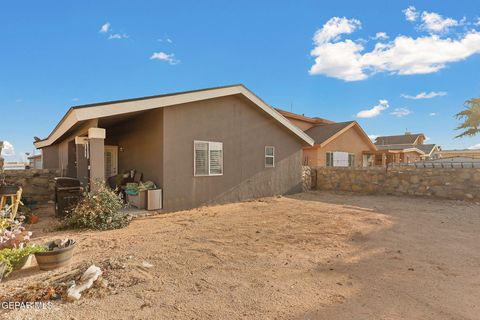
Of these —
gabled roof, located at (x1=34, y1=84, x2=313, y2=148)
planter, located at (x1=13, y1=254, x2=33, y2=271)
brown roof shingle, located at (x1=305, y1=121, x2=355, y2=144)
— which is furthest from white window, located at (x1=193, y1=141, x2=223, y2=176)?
brown roof shingle, located at (x1=305, y1=121, x2=355, y2=144)

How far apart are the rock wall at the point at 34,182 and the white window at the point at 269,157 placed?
361 inches

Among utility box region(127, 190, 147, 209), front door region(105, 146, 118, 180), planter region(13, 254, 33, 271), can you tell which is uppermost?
front door region(105, 146, 118, 180)

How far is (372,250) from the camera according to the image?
4.57m

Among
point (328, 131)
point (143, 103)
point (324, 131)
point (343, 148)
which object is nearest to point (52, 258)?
point (143, 103)

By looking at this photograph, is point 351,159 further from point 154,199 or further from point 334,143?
point 154,199

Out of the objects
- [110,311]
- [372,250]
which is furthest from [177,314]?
[372,250]

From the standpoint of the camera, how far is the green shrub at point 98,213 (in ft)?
19.5

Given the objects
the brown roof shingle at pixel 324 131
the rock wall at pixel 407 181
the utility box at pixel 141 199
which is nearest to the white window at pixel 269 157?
the rock wall at pixel 407 181

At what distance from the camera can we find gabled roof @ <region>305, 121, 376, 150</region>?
17.8 meters

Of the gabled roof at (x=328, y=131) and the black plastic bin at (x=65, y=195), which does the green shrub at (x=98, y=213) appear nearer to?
the black plastic bin at (x=65, y=195)

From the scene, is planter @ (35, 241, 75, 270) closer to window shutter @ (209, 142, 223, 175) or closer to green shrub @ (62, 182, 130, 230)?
green shrub @ (62, 182, 130, 230)

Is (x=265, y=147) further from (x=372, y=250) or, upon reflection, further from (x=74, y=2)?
(x=74, y=2)

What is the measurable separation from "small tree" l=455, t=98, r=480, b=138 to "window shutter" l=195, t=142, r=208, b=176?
3141 centimetres

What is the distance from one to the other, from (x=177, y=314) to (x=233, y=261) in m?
1.55
